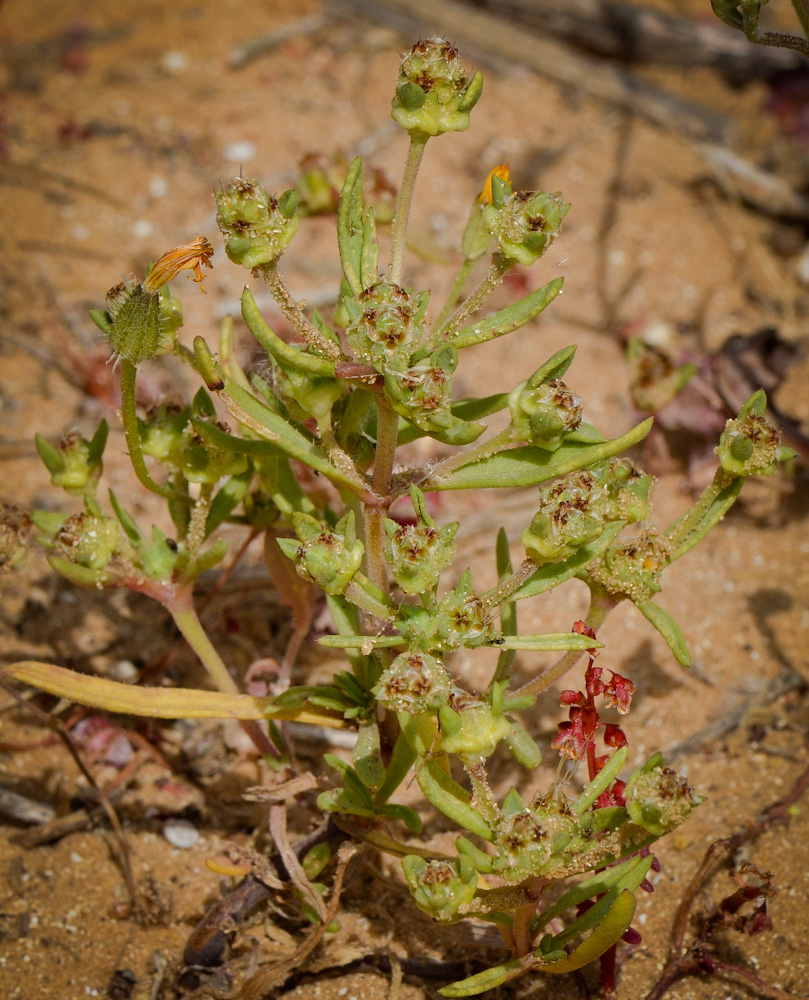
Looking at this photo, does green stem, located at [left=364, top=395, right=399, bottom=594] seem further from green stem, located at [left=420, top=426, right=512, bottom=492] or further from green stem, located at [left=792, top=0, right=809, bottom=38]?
green stem, located at [left=792, top=0, right=809, bottom=38]

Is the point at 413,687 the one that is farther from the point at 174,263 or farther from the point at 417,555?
the point at 174,263

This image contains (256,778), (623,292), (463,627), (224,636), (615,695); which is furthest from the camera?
(623,292)

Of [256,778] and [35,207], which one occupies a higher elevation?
[35,207]

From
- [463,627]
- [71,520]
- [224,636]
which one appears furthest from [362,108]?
[463,627]

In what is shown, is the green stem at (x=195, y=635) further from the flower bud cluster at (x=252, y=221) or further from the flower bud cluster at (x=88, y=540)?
the flower bud cluster at (x=252, y=221)

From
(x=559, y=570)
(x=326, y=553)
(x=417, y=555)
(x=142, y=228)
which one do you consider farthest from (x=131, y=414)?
(x=142, y=228)

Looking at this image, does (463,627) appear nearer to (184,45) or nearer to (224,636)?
(224,636)

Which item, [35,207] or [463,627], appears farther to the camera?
[35,207]
